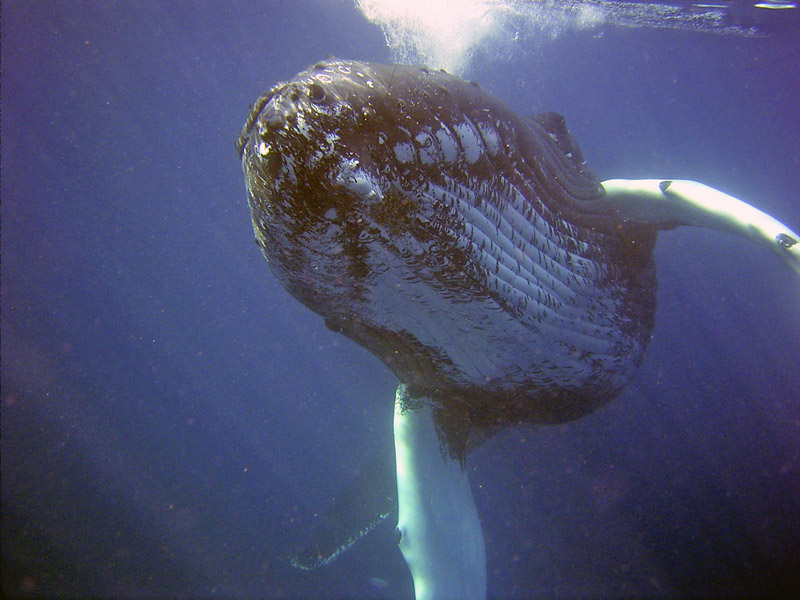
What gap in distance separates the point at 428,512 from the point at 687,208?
3775mm

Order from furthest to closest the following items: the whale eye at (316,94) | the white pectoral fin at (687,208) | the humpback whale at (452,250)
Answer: the white pectoral fin at (687,208) → the humpback whale at (452,250) → the whale eye at (316,94)

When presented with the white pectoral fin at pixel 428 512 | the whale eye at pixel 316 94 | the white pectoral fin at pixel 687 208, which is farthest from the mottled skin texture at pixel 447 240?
the white pectoral fin at pixel 428 512

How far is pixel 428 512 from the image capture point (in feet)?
13.1

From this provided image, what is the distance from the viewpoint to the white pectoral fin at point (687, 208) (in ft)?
11.0

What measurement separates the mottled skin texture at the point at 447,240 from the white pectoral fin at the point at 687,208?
0.80 ft

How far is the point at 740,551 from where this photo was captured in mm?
3854

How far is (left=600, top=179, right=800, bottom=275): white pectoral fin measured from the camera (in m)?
3.34

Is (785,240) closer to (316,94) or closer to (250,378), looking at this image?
(316,94)

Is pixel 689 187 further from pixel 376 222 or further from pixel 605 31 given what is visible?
pixel 605 31

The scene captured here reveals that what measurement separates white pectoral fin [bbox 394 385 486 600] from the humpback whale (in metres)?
0.02

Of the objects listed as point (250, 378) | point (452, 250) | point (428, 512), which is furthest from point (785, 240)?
point (250, 378)

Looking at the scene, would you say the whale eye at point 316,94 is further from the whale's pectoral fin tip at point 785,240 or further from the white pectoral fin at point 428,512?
the whale's pectoral fin tip at point 785,240

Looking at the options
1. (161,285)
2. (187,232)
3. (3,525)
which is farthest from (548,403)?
(161,285)

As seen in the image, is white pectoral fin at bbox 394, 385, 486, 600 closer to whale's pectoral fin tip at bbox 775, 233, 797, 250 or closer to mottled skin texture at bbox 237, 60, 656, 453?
mottled skin texture at bbox 237, 60, 656, 453
